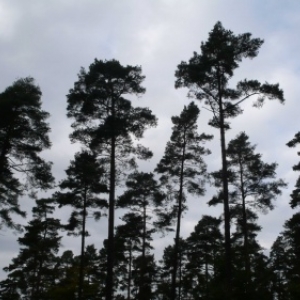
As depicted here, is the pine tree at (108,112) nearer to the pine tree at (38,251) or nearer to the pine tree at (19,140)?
the pine tree at (19,140)

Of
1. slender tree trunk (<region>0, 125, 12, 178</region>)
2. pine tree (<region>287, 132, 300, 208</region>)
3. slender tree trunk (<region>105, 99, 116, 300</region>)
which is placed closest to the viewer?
slender tree trunk (<region>105, 99, 116, 300</region>)

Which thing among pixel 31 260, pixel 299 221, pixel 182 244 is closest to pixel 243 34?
pixel 299 221

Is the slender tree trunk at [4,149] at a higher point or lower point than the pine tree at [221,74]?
lower

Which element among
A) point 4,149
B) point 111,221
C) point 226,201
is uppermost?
point 4,149

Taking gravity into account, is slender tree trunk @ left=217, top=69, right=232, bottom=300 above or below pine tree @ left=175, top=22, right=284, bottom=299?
below

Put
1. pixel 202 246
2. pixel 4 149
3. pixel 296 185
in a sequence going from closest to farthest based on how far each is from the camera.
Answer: pixel 4 149, pixel 296 185, pixel 202 246

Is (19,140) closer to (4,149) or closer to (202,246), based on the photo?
(4,149)

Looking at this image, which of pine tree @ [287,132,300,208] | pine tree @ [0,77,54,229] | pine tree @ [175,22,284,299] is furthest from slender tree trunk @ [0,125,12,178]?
pine tree @ [287,132,300,208]

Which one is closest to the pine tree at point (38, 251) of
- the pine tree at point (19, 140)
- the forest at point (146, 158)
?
the forest at point (146, 158)

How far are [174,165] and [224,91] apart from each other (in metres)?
8.57

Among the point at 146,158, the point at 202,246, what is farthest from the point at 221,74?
the point at 202,246

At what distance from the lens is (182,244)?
3503 centimetres

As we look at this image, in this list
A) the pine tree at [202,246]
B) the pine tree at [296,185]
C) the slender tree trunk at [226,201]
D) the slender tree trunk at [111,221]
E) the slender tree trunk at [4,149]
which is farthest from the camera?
the pine tree at [202,246]

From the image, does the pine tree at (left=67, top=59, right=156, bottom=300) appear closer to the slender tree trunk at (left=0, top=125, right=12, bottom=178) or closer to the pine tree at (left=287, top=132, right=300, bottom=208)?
the slender tree trunk at (left=0, top=125, right=12, bottom=178)
